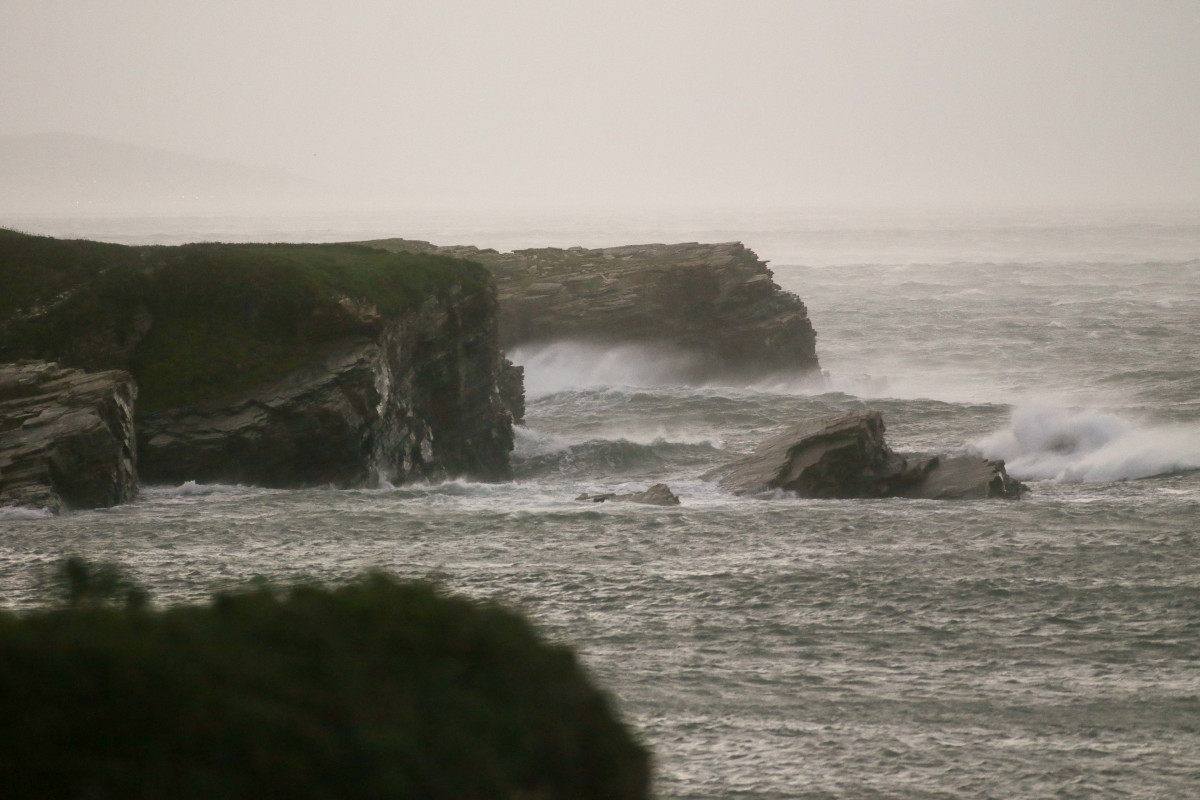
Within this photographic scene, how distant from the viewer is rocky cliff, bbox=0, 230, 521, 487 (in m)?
37.2

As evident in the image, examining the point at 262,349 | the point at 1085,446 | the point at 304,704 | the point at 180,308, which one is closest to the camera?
the point at 304,704

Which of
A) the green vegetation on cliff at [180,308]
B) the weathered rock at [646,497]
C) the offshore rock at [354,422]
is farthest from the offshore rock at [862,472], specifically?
the green vegetation on cliff at [180,308]

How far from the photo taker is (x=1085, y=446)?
46406 mm

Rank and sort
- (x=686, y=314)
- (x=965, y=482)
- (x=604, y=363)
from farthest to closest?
(x=686, y=314)
(x=604, y=363)
(x=965, y=482)

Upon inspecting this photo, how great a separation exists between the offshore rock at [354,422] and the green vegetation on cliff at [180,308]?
867 mm

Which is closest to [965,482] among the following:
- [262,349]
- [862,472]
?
[862,472]

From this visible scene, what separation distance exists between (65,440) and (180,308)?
10.4m

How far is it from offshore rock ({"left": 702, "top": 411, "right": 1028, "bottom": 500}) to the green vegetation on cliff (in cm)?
1494

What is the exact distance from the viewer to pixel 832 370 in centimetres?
7838

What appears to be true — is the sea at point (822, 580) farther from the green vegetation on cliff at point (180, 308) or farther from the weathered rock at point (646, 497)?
the green vegetation on cliff at point (180, 308)

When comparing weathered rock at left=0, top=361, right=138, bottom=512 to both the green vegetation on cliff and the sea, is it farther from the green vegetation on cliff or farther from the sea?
the green vegetation on cliff

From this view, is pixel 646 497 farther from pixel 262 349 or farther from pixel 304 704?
pixel 304 704

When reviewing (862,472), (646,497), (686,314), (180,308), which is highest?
(180,308)

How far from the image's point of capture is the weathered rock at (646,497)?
120 feet
